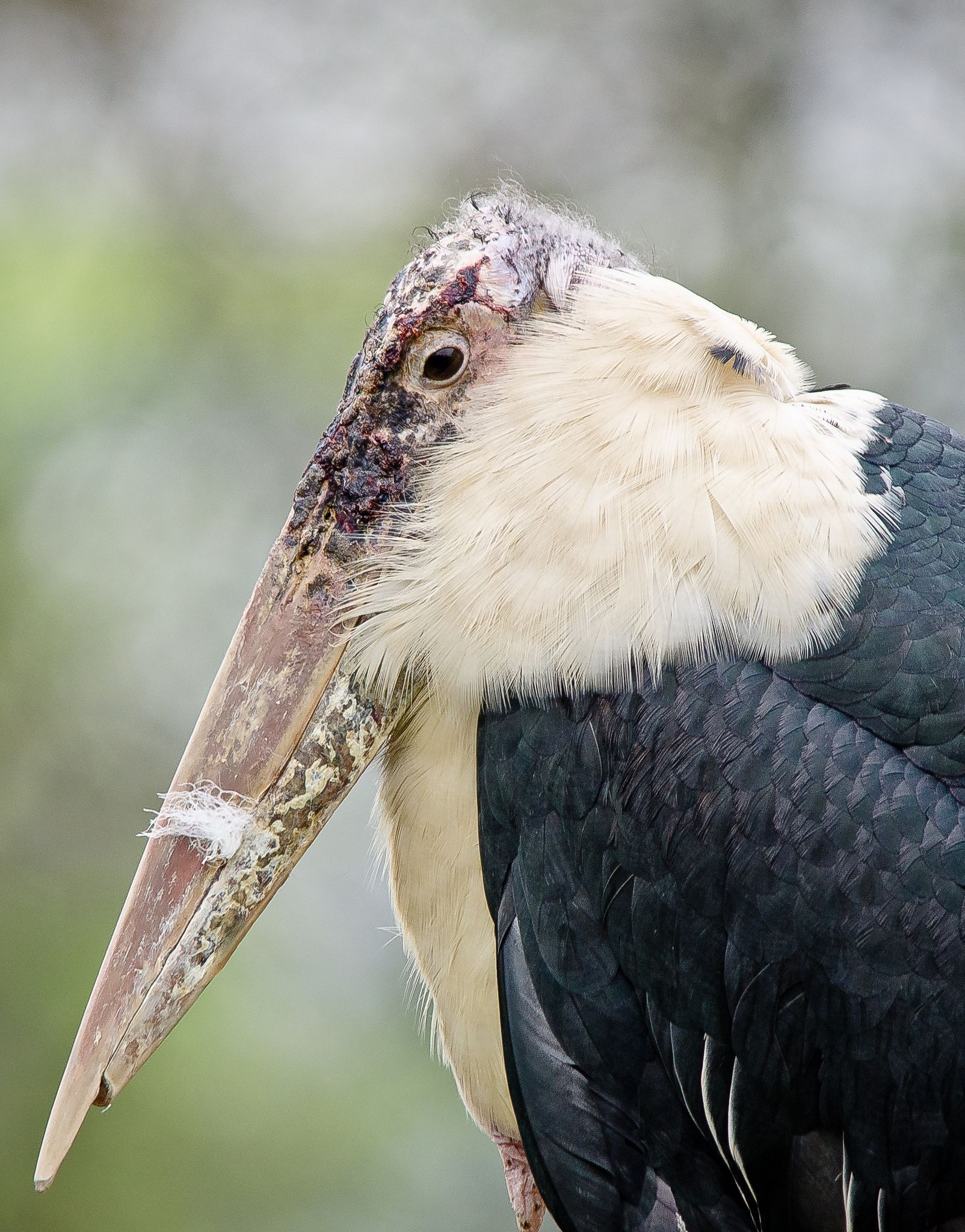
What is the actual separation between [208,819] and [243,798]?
0.05m

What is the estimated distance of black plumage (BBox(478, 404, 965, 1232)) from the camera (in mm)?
1198

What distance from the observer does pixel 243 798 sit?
1.40 metres

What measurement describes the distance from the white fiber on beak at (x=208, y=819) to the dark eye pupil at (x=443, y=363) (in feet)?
1.69

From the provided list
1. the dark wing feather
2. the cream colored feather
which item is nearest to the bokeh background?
the cream colored feather

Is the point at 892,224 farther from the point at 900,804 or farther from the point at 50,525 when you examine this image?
the point at 900,804

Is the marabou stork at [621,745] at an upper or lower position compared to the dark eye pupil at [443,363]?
lower

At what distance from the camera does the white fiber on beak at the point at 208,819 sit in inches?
54.2

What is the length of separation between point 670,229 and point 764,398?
3.60 metres

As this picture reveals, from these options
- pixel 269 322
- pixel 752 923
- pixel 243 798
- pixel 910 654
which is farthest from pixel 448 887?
pixel 269 322

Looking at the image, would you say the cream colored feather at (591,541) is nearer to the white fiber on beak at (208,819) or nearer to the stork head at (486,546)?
the stork head at (486,546)

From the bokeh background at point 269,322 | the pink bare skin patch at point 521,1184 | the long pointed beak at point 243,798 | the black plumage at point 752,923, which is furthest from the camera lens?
the bokeh background at point 269,322

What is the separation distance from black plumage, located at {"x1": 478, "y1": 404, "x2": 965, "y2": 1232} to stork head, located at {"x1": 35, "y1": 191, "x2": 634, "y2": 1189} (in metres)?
0.20

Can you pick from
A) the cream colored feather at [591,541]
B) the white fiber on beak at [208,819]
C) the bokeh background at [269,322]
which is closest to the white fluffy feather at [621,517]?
the cream colored feather at [591,541]

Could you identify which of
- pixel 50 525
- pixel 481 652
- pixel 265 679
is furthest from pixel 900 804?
pixel 50 525
